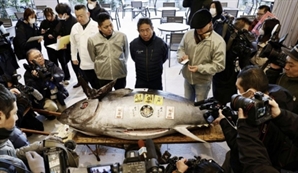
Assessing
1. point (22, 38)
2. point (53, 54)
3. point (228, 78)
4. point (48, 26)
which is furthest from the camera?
point (53, 54)

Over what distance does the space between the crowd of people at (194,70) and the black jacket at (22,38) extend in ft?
0.04

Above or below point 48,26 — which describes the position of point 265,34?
above

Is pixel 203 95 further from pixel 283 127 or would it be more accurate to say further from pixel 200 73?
pixel 283 127

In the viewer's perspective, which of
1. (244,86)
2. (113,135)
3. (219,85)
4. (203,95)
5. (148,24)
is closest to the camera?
(244,86)

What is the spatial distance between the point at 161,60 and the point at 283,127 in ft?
4.92

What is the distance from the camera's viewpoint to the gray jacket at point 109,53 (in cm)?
243

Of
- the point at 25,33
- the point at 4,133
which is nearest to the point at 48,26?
the point at 25,33

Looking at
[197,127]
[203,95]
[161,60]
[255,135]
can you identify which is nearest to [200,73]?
[203,95]

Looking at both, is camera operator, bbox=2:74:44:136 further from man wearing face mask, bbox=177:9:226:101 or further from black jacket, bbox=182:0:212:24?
black jacket, bbox=182:0:212:24

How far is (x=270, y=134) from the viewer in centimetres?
134

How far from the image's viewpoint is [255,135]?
112 cm

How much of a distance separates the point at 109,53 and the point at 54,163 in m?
1.61

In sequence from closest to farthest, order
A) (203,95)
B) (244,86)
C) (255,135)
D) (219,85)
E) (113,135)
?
(255,135) → (244,86) → (113,135) → (203,95) → (219,85)

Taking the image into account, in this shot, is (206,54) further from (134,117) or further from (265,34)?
(134,117)
